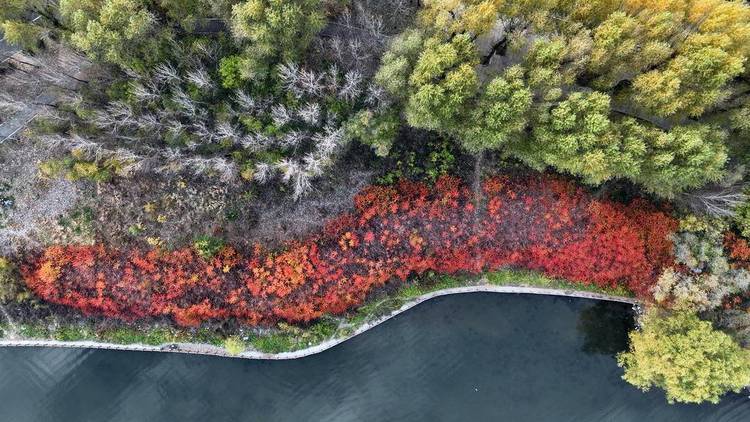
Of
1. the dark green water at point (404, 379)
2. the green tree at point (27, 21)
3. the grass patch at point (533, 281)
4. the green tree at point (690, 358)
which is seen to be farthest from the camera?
the grass patch at point (533, 281)

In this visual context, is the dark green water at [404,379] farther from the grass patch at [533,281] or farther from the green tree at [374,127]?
the green tree at [374,127]

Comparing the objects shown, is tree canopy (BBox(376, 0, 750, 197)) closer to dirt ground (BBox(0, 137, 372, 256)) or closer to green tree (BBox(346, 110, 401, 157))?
green tree (BBox(346, 110, 401, 157))

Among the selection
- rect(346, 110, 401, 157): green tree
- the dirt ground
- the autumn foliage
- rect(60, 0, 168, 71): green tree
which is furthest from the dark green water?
rect(60, 0, 168, 71): green tree

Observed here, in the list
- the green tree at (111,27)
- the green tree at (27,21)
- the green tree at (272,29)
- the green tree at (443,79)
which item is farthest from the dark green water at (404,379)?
the green tree at (27,21)

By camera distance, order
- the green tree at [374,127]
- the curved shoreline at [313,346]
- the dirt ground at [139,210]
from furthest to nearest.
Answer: the curved shoreline at [313,346], the dirt ground at [139,210], the green tree at [374,127]

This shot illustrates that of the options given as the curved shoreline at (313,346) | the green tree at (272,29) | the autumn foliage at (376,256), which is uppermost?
the green tree at (272,29)

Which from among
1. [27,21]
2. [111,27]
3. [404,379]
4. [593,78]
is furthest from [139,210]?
[593,78]

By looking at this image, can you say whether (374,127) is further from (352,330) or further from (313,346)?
(313,346)

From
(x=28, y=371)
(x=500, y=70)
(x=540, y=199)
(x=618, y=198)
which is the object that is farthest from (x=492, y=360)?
(x=28, y=371)

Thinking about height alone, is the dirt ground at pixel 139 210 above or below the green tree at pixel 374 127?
below
